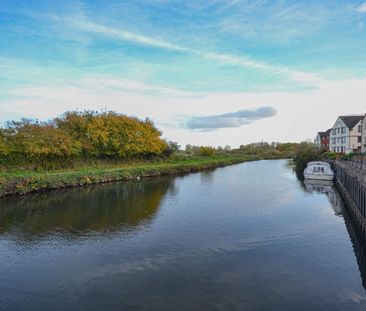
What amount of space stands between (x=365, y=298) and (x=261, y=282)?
258 centimetres

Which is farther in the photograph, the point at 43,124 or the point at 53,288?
the point at 43,124

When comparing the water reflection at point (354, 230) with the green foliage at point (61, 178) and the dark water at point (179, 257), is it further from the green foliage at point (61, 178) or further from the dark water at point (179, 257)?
the green foliage at point (61, 178)

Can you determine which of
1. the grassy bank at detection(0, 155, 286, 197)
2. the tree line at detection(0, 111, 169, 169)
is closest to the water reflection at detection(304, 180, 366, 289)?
the grassy bank at detection(0, 155, 286, 197)

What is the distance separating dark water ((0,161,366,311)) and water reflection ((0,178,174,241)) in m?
0.09

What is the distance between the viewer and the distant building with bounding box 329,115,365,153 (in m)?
62.1

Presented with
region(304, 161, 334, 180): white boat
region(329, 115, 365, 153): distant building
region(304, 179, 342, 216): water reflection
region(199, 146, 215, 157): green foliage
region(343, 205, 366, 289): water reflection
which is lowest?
region(343, 205, 366, 289): water reflection

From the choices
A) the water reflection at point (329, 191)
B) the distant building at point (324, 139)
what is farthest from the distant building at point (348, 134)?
the water reflection at point (329, 191)

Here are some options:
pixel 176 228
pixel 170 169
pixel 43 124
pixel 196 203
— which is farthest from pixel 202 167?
pixel 176 228

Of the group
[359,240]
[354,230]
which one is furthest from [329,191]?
[359,240]

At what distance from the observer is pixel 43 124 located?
1330 inches

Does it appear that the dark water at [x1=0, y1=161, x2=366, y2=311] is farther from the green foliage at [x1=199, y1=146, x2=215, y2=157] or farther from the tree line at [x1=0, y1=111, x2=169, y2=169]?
the green foliage at [x1=199, y1=146, x2=215, y2=157]

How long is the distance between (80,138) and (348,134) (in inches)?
2062

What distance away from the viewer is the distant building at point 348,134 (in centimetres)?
6209

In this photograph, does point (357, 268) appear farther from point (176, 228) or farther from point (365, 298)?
point (176, 228)
